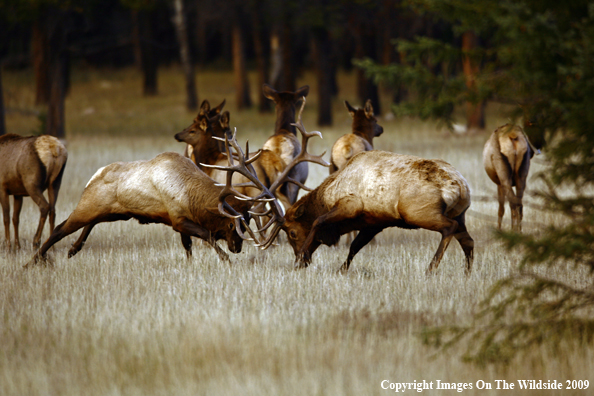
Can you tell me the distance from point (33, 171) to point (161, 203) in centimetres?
231

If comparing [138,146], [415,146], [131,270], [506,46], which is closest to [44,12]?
[138,146]

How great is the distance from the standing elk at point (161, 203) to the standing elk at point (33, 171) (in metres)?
1.36

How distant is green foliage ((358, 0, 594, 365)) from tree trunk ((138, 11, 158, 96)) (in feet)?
108

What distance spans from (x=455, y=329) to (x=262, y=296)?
217 cm

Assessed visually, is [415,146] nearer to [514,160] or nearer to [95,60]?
[514,160]

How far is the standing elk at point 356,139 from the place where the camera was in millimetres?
9703

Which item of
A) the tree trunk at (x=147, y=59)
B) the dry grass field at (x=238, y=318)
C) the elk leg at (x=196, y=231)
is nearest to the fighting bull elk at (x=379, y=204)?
the dry grass field at (x=238, y=318)

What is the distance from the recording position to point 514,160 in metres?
10.1

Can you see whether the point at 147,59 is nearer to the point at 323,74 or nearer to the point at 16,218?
the point at 323,74

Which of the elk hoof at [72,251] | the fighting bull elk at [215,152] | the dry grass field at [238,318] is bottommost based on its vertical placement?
the dry grass field at [238,318]

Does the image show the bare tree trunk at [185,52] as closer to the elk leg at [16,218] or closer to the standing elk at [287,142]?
the standing elk at [287,142]

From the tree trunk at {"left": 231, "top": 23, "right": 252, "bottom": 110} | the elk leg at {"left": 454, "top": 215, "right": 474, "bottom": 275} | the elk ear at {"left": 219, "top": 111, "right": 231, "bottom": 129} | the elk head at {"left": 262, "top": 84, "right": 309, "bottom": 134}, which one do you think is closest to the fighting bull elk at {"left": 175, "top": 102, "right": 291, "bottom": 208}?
the elk ear at {"left": 219, "top": 111, "right": 231, "bottom": 129}

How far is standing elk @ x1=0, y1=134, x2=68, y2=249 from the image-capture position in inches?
352

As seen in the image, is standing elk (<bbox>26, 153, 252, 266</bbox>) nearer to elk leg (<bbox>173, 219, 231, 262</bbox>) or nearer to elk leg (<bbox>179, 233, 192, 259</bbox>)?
elk leg (<bbox>173, 219, 231, 262</bbox>)
